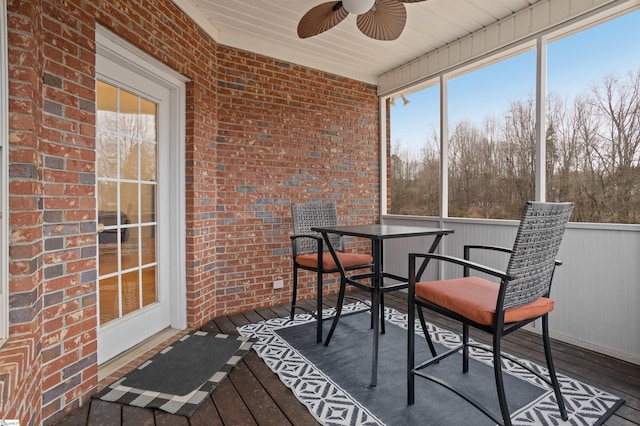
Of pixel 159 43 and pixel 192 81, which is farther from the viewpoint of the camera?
pixel 192 81

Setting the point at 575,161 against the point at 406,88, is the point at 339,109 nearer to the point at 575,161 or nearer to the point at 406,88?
the point at 406,88

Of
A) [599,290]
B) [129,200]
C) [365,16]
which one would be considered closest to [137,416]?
[129,200]

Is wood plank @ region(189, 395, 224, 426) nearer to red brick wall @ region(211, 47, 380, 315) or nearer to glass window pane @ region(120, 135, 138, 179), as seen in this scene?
red brick wall @ region(211, 47, 380, 315)

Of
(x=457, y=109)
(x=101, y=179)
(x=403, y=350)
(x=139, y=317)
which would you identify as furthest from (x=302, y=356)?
(x=457, y=109)

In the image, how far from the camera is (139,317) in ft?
8.84

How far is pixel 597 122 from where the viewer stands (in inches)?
106

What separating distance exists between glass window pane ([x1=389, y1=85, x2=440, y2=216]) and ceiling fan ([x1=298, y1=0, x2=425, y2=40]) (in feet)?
5.09

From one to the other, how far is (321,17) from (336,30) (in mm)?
795

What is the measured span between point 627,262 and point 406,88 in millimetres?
2802

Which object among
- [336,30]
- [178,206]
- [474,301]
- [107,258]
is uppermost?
[336,30]

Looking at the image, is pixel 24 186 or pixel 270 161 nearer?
pixel 24 186

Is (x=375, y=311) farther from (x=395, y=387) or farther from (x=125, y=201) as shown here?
(x=125, y=201)

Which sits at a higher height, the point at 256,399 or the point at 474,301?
the point at 474,301

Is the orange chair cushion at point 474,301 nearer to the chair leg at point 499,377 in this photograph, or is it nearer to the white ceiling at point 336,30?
the chair leg at point 499,377
